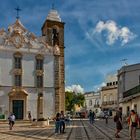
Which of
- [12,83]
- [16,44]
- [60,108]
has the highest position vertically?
[16,44]

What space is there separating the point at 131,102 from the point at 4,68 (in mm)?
17577

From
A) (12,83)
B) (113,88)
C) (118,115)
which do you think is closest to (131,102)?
(118,115)

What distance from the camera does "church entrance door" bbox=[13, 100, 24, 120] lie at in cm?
4516

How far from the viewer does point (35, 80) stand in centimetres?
4656

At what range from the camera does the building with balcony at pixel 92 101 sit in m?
88.4

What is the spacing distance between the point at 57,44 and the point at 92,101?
44.6 metres

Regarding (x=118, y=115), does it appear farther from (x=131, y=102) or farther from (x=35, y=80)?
(x=35, y=80)

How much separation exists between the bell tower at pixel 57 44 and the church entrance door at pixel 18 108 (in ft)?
15.0

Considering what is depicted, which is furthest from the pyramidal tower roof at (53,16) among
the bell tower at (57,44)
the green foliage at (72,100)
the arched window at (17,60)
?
the green foliage at (72,100)

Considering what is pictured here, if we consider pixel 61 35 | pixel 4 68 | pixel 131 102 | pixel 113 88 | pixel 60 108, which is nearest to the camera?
pixel 131 102

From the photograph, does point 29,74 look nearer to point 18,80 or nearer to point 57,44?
point 18,80

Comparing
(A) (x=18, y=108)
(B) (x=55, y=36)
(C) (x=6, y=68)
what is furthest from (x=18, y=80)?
(B) (x=55, y=36)

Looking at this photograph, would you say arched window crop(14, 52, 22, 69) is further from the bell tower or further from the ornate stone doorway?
the bell tower

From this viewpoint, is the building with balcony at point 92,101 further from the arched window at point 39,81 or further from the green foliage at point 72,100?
the arched window at point 39,81
